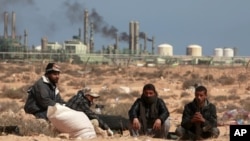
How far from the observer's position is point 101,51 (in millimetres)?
75625

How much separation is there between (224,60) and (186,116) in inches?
2171

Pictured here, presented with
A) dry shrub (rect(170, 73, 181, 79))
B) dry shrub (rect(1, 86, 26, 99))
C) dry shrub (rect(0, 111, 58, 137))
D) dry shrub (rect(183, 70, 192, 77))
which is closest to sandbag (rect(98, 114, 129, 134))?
dry shrub (rect(0, 111, 58, 137))

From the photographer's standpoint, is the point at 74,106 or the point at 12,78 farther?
the point at 12,78

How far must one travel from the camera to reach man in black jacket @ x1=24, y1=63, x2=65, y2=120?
1100cm

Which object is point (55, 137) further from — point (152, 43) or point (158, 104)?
point (152, 43)

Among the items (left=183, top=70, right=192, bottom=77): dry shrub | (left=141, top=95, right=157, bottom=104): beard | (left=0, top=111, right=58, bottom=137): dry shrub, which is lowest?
(left=183, top=70, right=192, bottom=77): dry shrub

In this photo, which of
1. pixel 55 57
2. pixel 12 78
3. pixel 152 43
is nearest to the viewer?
pixel 12 78

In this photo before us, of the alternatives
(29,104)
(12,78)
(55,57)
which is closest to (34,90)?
(29,104)

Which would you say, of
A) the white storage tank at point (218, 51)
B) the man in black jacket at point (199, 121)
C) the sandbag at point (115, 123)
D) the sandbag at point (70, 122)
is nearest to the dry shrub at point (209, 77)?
the sandbag at point (115, 123)

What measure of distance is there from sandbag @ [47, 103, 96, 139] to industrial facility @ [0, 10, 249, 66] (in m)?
47.4

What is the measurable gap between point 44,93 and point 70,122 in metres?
1.06

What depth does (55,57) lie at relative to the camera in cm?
6081

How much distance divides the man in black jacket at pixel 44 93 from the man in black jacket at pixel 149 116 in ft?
4.36

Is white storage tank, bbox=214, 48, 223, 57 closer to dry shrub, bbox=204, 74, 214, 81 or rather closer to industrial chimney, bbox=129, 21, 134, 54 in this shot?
industrial chimney, bbox=129, 21, 134, 54
